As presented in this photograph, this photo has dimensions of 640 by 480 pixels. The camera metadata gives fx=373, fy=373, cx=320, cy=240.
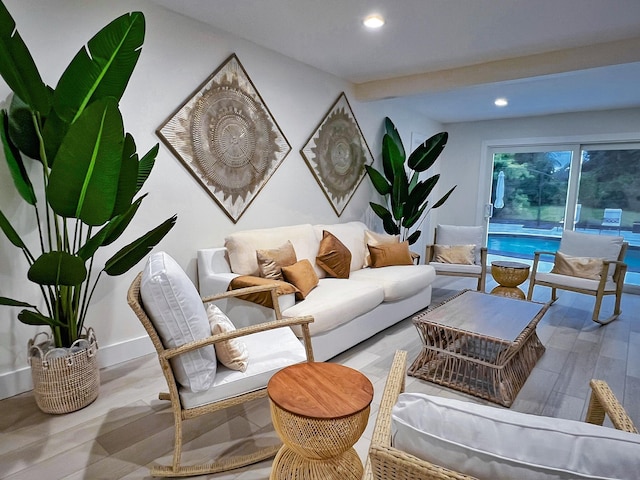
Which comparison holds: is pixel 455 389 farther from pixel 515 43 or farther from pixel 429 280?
pixel 515 43

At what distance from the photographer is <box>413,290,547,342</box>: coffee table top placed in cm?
240

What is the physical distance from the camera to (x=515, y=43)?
3.07 metres

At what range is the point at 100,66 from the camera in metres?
1.85

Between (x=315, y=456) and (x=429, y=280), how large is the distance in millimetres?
2803

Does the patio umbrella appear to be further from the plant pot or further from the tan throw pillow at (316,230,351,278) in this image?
the plant pot

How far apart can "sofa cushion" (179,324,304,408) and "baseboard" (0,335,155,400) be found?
→ 3.75 ft

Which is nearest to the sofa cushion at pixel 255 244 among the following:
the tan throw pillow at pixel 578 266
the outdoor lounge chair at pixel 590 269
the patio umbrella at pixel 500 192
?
the outdoor lounge chair at pixel 590 269

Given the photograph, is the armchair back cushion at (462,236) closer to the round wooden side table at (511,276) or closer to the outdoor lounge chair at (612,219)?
the round wooden side table at (511,276)

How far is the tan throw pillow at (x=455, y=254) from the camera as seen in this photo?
462 cm

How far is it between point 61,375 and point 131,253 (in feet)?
2.45

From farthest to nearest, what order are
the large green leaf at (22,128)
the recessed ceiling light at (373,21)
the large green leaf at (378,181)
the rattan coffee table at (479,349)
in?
the large green leaf at (378,181), the recessed ceiling light at (373,21), the rattan coffee table at (479,349), the large green leaf at (22,128)

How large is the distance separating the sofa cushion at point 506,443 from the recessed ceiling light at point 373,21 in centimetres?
266

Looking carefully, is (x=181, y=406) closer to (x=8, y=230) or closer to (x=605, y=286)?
(x=8, y=230)

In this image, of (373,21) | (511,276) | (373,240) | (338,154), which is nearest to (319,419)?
(373,21)
